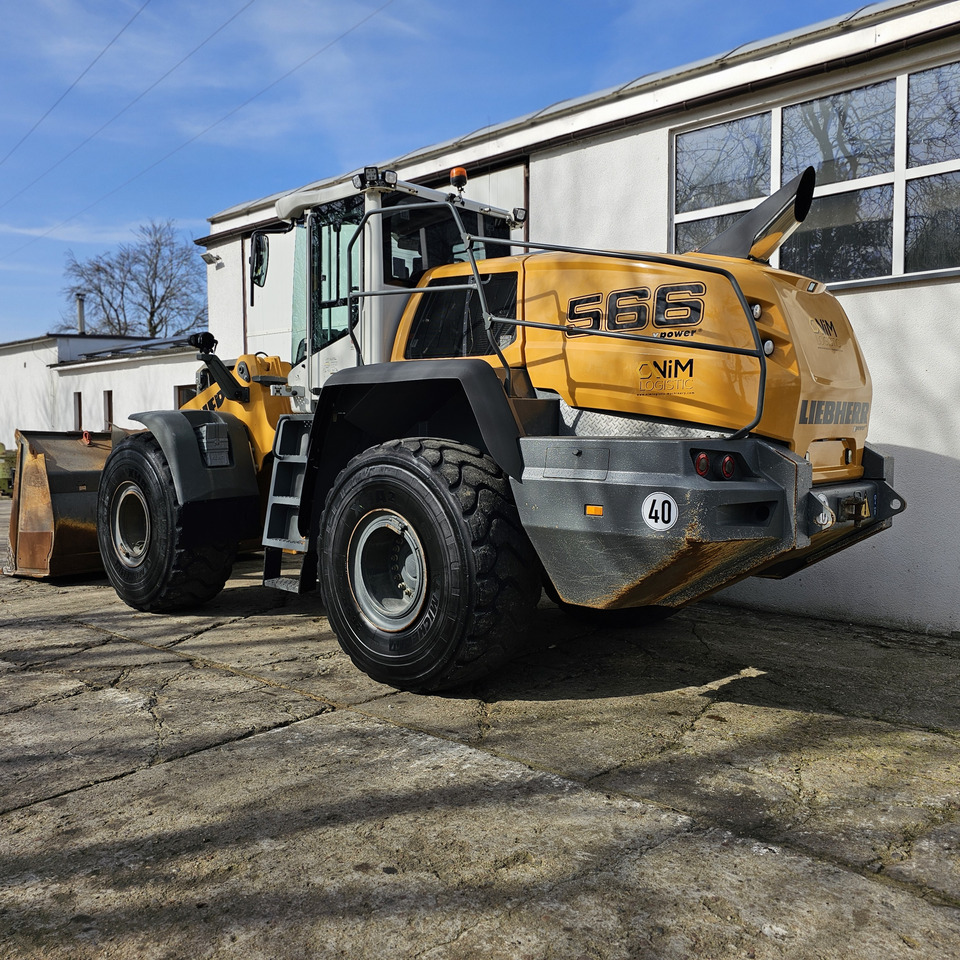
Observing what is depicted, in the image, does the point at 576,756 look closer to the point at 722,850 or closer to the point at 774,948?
the point at 722,850

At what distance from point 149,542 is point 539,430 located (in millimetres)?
3053

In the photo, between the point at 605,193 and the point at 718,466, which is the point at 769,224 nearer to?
the point at 718,466

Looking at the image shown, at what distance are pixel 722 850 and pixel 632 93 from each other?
21.4ft

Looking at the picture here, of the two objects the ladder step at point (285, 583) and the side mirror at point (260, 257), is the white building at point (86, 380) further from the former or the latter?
the ladder step at point (285, 583)

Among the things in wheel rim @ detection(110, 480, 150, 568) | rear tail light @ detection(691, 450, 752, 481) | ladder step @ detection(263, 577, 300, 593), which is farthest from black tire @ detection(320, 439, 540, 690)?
wheel rim @ detection(110, 480, 150, 568)

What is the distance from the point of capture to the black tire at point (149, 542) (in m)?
5.69

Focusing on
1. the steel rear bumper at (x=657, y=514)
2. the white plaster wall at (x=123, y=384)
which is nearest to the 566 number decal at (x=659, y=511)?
the steel rear bumper at (x=657, y=514)

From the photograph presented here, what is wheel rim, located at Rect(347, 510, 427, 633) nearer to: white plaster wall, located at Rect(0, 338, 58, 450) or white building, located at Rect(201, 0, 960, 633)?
white building, located at Rect(201, 0, 960, 633)

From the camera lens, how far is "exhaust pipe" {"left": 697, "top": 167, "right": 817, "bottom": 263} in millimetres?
4094

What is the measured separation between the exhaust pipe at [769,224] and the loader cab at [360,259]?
1.39 meters

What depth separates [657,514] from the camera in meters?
3.50

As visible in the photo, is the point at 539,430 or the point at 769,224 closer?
the point at 539,430

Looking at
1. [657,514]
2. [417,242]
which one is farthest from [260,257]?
[657,514]

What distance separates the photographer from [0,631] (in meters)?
5.58
